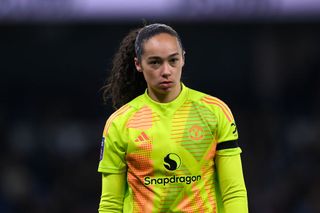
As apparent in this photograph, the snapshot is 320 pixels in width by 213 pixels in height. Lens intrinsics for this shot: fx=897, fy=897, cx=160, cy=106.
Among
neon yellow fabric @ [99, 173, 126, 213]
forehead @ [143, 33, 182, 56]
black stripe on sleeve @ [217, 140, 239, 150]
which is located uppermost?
forehead @ [143, 33, 182, 56]

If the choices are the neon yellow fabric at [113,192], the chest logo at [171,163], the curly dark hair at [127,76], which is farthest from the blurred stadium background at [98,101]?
the chest logo at [171,163]

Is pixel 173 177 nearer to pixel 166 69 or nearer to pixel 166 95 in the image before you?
pixel 166 95

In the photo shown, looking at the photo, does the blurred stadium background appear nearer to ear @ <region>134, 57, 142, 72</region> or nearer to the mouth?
ear @ <region>134, 57, 142, 72</region>

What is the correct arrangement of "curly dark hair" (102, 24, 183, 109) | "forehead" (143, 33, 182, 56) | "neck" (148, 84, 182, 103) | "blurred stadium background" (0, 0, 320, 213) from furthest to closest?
"blurred stadium background" (0, 0, 320, 213) < "curly dark hair" (102, 24, 183, 109) < "neck" (148, 84, 182, 103) < "forehead" (143, 33, 182, 56)

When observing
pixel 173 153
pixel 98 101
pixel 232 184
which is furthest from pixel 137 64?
pixel 98 101

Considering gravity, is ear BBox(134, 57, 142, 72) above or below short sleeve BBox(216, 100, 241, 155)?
above

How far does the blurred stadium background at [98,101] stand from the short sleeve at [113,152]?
5.98 metres

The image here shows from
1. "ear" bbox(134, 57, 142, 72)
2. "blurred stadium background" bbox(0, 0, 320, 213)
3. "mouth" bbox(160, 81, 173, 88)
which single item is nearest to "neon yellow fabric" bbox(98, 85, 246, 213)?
"mouth" bbox(160, 81, 173, 88)

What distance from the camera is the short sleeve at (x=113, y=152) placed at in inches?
162

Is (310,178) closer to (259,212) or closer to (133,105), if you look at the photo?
(259,212)

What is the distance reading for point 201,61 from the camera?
11469 millimetres

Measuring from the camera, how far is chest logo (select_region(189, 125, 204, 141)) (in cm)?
407

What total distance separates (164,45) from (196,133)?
425 mm

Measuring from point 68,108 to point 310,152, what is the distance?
3.17 meters
